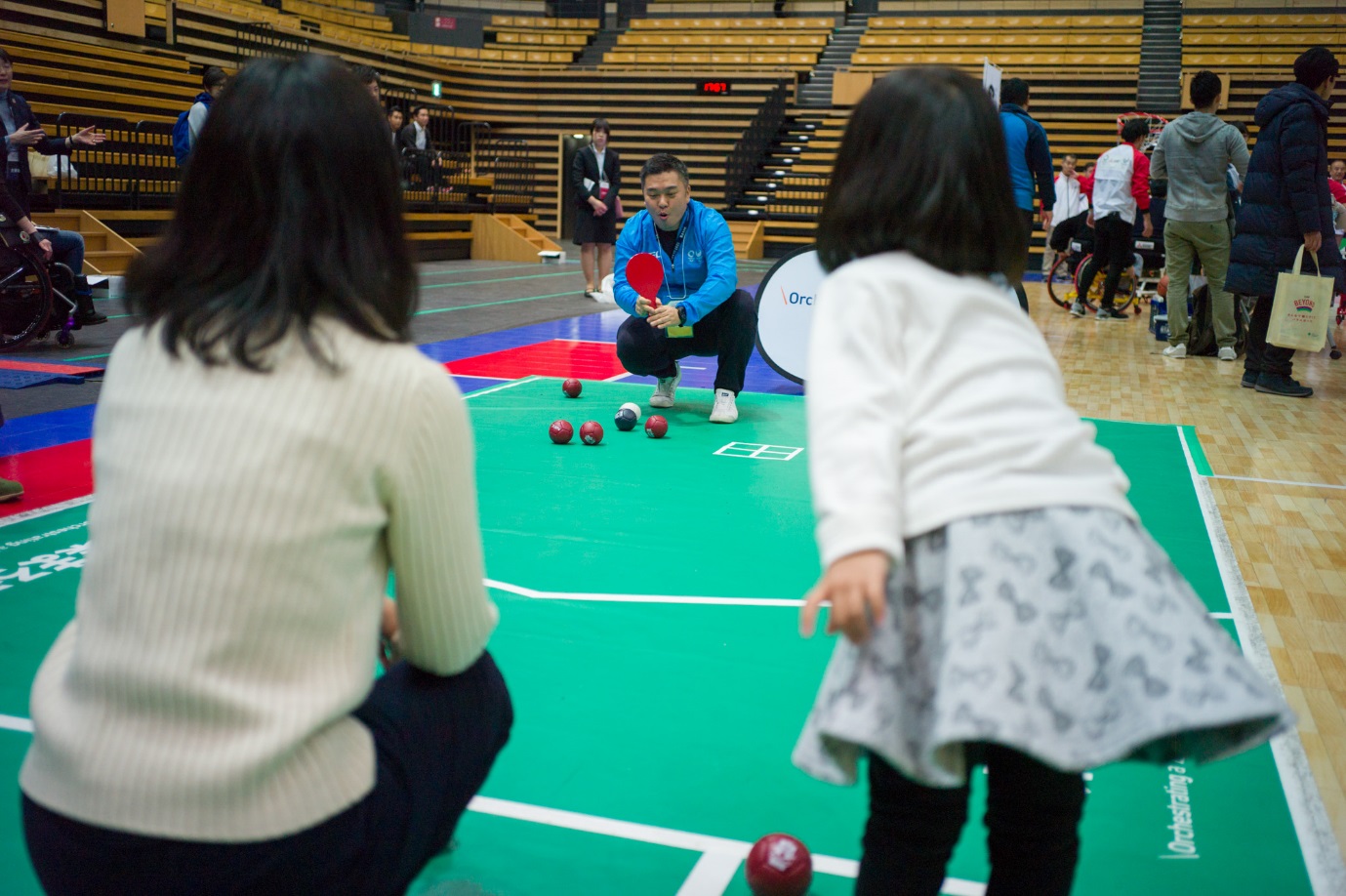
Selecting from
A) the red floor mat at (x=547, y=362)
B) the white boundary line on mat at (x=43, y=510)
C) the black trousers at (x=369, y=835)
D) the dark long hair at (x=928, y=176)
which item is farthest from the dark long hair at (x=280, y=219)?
the red floor mat at (x=547, y=362)

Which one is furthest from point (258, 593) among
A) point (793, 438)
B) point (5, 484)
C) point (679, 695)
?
point (793, 438)

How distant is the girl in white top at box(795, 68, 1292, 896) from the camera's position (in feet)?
3.85

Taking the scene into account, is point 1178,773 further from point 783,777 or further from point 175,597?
point 175,597

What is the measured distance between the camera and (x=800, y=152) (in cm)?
2011

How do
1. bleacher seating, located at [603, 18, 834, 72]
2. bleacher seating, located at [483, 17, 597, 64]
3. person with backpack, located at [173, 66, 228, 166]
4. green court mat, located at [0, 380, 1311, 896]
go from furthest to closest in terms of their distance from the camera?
bleacher seating, located at [483, 17, 597, 64]
bleacher seating, located at [603, 18, 834, 72]
person with backpack, located at [173, 66, 228, 166]
green court mat, located at [0, 380, 1311, 896]

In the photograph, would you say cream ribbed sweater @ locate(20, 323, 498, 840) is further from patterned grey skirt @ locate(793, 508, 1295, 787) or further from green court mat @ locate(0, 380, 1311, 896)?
green court mat @ locate(0, 380, 1311, 896)

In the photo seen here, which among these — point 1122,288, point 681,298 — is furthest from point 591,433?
point 1122,288

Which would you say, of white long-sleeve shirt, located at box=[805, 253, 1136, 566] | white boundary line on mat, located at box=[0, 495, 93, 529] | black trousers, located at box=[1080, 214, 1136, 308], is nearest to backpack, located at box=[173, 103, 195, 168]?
white boundary line on mat, located at box=[0, 495, 93, 529]

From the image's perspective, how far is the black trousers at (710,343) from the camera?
5.37m

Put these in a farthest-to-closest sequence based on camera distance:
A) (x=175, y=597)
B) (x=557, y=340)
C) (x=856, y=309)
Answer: (x=557, y=340), (x=856, y=309), (x=175, y=597)

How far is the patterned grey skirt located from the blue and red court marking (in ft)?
10.6

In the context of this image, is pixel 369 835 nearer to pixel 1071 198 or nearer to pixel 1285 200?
pixel 1285 200

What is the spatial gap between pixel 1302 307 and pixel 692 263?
328 centimetres

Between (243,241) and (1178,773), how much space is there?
1.90m
